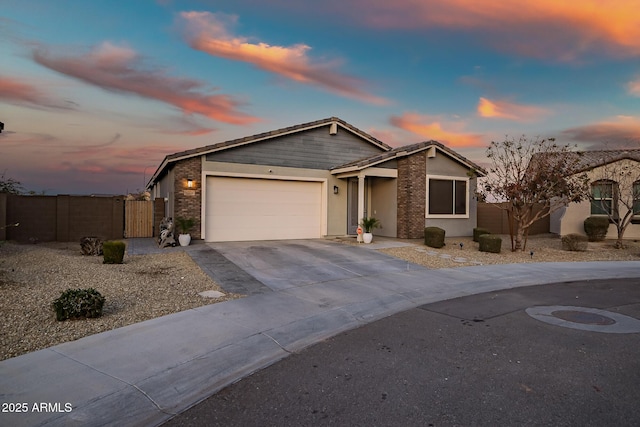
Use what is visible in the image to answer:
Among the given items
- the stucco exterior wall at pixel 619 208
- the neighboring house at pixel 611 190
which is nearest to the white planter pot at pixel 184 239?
the neighboring house at pixel 611 190

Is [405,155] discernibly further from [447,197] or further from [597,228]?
[597,228]

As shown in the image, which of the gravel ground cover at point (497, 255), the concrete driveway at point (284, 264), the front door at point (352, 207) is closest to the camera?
the concrete driveway at point (284, 264)

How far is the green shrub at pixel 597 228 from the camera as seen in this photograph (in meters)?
18.7

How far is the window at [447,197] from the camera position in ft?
59.8

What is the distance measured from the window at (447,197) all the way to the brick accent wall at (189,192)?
10.2 metres

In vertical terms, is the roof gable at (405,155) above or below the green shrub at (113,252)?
above

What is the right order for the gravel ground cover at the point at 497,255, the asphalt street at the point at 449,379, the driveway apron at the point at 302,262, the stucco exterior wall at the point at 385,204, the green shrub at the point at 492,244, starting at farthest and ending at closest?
the stucco exterior wall at the point at 385,204 → the green shrub at the point at 492,244 → the gravel ground cover at the point at 497,255 → the driveway apron at the point at 302,262 → the asphalt street at the point at 449,379

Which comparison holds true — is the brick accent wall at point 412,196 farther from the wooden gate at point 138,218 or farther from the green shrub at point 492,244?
the wooden gate at point 138,218

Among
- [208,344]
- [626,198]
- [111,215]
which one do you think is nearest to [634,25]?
[626,198]

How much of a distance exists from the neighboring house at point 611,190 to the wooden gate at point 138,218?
19819 mm

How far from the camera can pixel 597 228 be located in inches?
738

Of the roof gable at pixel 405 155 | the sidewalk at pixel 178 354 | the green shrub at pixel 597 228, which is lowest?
the sidewalk at pixel 178 354

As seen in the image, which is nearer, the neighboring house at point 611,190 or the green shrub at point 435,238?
the green shrub at point 435,238

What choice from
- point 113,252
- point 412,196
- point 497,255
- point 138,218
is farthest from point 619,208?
point 138,218
